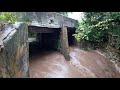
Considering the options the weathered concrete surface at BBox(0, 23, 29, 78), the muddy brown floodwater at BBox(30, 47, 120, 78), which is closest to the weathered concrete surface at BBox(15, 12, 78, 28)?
the muddy brown floodwater at BBox(30, 47, 120, 78)

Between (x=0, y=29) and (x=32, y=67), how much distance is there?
4436 millimetres

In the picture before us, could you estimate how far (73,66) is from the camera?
9.05 m

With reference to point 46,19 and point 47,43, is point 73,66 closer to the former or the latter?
point 46,19

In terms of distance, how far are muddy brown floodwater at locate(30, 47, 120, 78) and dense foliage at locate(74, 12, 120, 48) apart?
2.84 feet

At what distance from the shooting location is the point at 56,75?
7.63 metres

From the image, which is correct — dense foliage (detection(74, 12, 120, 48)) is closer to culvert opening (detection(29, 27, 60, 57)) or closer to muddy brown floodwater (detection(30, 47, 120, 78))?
muddy brown floodwater (detection(30, 47, 120, 78))

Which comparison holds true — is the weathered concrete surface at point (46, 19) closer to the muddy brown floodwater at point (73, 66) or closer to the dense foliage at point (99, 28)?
the dense foliage at point (99, 28)

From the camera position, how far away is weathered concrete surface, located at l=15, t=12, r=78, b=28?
8508 millimetres

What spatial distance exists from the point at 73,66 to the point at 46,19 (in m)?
3.11

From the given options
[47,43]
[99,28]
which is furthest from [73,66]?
[47,43]

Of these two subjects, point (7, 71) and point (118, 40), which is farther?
point (118, 40)

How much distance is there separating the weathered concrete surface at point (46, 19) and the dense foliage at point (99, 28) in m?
1.43
